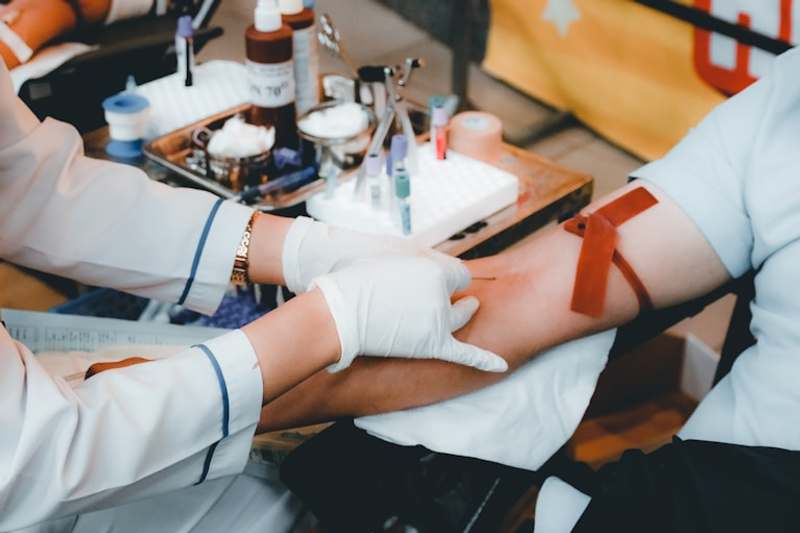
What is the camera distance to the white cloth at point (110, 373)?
79cm

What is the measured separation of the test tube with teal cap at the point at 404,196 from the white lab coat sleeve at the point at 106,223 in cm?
23

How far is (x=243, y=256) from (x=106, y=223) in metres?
0.20

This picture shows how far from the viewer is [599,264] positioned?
1085 millimetres

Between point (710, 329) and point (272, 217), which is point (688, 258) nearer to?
point (272, 217)

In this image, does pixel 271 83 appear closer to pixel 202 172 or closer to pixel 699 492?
pixel 202 172

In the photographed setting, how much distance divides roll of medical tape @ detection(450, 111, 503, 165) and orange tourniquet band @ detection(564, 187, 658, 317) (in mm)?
356

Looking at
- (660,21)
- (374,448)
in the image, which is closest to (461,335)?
(374,448)

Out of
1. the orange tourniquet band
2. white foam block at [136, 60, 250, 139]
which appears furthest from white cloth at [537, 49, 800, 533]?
white foam block at [136, 60, 250, 139]

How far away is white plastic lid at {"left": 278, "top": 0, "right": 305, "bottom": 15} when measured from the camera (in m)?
1.41

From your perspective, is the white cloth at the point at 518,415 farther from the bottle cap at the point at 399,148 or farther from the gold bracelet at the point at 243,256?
the bottle cap at the point at 399,148

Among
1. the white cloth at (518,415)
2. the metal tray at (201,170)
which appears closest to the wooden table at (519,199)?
the metal tray at (201,170)

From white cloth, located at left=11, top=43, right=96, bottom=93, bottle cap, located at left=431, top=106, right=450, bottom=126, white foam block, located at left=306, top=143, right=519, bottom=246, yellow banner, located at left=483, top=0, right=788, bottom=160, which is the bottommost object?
yellow banner, located at left=483, top=0, right=788, bottom=160

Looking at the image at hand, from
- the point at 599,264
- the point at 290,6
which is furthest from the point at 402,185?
the point at 290,6

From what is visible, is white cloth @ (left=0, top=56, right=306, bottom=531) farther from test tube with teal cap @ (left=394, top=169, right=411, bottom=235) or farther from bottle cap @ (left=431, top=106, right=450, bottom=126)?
bottle cap @ (left=431, top=106, right=450, bottom=126)
